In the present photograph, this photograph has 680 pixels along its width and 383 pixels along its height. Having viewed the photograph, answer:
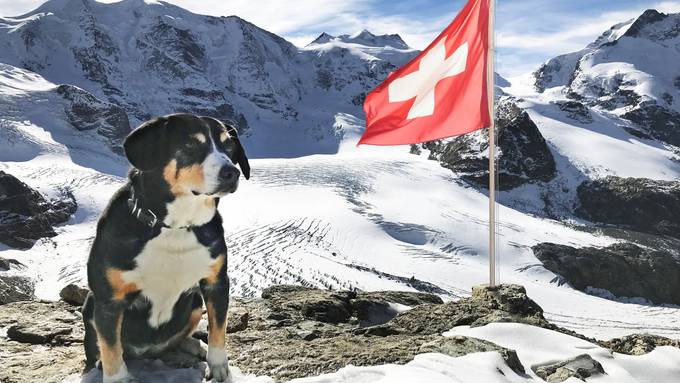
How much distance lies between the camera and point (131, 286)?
12.0 feet

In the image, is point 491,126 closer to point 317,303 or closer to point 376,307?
point 376,307

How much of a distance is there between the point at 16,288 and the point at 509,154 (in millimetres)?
81665

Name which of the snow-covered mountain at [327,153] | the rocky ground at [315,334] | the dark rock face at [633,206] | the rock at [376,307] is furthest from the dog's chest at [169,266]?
the dark rock face at [633,206]

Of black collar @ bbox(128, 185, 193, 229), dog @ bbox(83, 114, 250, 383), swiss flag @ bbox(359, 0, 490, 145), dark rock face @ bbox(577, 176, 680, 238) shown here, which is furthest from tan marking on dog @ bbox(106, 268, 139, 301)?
dark rock face @ bbox(577, 176, 680, 238)

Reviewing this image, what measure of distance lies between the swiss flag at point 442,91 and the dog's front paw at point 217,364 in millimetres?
5265

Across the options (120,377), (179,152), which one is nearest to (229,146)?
(179,152)

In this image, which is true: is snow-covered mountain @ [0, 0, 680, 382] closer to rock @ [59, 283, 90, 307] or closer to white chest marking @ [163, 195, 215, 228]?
rock @ [59, 283, 90, 307]

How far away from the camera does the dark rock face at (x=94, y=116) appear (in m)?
102

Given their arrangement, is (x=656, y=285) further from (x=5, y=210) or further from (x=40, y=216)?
(x=5, y=210)

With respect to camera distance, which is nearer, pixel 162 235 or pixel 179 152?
pixel 179 152

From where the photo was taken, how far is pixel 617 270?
64.9 meters

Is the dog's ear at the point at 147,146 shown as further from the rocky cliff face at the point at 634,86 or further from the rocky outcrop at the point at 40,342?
the rocky cliff face at the point at 634,86

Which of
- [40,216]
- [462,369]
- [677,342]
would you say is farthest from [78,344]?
[40,216]

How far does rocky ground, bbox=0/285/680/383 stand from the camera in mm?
4738
